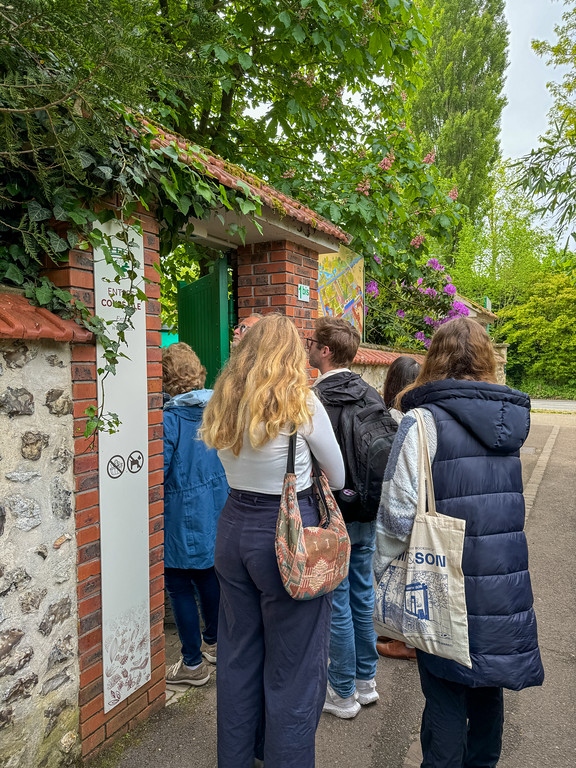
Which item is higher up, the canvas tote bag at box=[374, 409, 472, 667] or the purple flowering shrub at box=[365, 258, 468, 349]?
the purple flowering shrub at box=[365, 258, 468, 349]

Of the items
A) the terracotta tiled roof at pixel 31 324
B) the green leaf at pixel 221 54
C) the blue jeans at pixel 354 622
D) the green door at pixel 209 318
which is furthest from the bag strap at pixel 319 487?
the green leaf at pixel 221 54

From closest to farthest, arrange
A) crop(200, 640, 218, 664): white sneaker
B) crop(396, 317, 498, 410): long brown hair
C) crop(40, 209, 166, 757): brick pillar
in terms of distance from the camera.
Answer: crop(396, 317, 498, 410): long brown hair, crop(40, 209, 166, 757): brick pillar, crop(200, 640, 218, 664): white sneaker

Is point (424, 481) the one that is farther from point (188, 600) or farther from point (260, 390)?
point (188, 600)

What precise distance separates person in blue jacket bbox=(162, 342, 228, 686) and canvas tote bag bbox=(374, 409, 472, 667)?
4.41ft

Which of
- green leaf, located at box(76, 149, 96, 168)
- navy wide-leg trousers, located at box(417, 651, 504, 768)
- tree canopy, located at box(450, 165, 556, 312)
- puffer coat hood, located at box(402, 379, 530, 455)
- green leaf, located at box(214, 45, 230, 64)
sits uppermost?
tree canopy, located at box(450, 165, 556, 312)

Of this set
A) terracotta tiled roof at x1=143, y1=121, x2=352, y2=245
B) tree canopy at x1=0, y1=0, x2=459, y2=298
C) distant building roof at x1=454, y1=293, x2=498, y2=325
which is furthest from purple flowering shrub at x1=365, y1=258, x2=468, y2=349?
distant building roof at x1=454, y1=293, x2=498, y2=325

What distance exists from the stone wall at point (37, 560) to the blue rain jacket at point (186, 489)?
2.41 ft

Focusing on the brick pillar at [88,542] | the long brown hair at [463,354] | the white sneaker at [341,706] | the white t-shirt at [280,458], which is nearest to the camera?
the white t-shirt at [280,458]

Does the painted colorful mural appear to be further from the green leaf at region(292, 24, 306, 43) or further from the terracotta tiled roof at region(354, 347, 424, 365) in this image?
the green leaf at region(292, 24, 306, 43)

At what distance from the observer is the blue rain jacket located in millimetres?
2990

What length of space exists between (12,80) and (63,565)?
183 cm

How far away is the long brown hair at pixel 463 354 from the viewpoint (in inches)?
82.2

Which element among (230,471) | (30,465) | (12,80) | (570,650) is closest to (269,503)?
(230,471)

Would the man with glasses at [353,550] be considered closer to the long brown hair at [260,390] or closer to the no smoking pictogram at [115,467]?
the long brown hair at [260,390]
